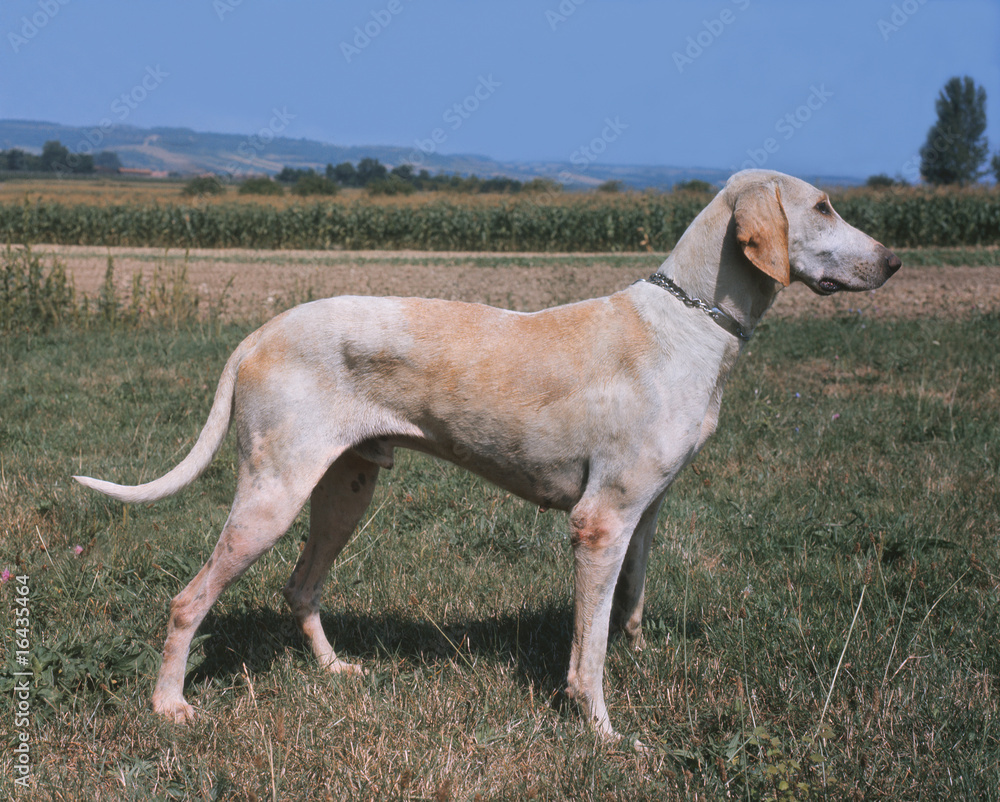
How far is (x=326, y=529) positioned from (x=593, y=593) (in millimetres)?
1297

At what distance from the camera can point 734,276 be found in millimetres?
2883

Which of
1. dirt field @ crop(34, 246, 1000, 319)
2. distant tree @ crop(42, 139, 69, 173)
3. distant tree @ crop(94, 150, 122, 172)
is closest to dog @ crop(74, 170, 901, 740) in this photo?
dirt field @ crop(34, 246, 1000, 319)

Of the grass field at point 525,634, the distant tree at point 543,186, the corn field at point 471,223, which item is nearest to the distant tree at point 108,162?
the corn field at point 471,223

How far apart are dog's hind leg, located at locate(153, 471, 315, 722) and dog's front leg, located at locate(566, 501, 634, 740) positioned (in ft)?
3.44

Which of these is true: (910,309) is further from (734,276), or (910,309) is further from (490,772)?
(490,772)

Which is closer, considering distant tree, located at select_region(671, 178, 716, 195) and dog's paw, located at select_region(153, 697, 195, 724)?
dog's paw, located at select_region(153, 697, 195, 724)

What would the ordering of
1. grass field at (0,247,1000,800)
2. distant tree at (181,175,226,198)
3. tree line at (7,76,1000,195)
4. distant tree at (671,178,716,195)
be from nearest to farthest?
grass field at (0,247,1000,800)
distant tree at (671,178,716,195)
distant tree at (181,175,226,198)
tree line at (7,76,1000,195)

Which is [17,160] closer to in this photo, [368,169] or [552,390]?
[368,169]

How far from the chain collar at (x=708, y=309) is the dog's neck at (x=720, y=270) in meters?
0.02

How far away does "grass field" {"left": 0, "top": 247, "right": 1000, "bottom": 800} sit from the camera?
253 cm

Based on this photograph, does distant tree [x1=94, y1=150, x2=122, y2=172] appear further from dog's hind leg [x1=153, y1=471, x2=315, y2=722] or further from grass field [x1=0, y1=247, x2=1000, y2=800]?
dog's hind leg [x1=153, y1=471, x2=315, y2=722]

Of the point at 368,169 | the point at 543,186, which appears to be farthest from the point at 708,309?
the point at 368,169

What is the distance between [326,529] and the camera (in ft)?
11.1

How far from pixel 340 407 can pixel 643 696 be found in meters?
1.64
